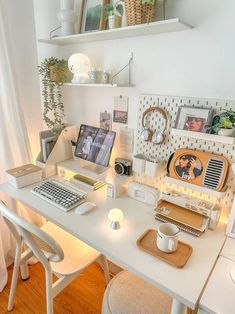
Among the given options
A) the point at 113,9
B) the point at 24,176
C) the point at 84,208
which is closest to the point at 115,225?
the point at 84,208

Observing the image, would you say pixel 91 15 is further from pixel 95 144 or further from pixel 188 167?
pixel 188 167

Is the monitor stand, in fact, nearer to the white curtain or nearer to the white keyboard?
the white keyboard

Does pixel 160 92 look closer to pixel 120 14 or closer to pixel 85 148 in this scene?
pixel 120 14

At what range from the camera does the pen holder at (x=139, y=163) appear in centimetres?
131

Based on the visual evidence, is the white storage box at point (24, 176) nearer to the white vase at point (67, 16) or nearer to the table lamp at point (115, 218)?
the table lamp at point (115, 218)

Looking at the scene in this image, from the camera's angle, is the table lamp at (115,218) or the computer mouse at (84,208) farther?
the computer mouse at (84,208)

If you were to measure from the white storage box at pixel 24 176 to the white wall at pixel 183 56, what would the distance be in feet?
2.03

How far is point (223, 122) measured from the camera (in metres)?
0.99

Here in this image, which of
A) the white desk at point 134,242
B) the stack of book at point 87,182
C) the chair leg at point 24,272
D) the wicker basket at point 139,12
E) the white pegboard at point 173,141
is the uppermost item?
the wicker basket at point 139,12

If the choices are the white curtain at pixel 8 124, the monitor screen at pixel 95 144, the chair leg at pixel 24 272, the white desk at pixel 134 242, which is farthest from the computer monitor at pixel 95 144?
the chair leg at pixel 24 272

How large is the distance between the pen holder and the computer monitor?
0.67 feet

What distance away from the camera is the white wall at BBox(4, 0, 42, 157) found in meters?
1.55

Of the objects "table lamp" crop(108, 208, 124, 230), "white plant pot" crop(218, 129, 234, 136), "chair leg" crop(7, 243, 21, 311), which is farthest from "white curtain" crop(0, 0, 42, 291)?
"white plant pot" crop(218, 129, 234, 136)

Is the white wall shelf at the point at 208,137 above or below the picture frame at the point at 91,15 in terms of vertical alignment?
below
